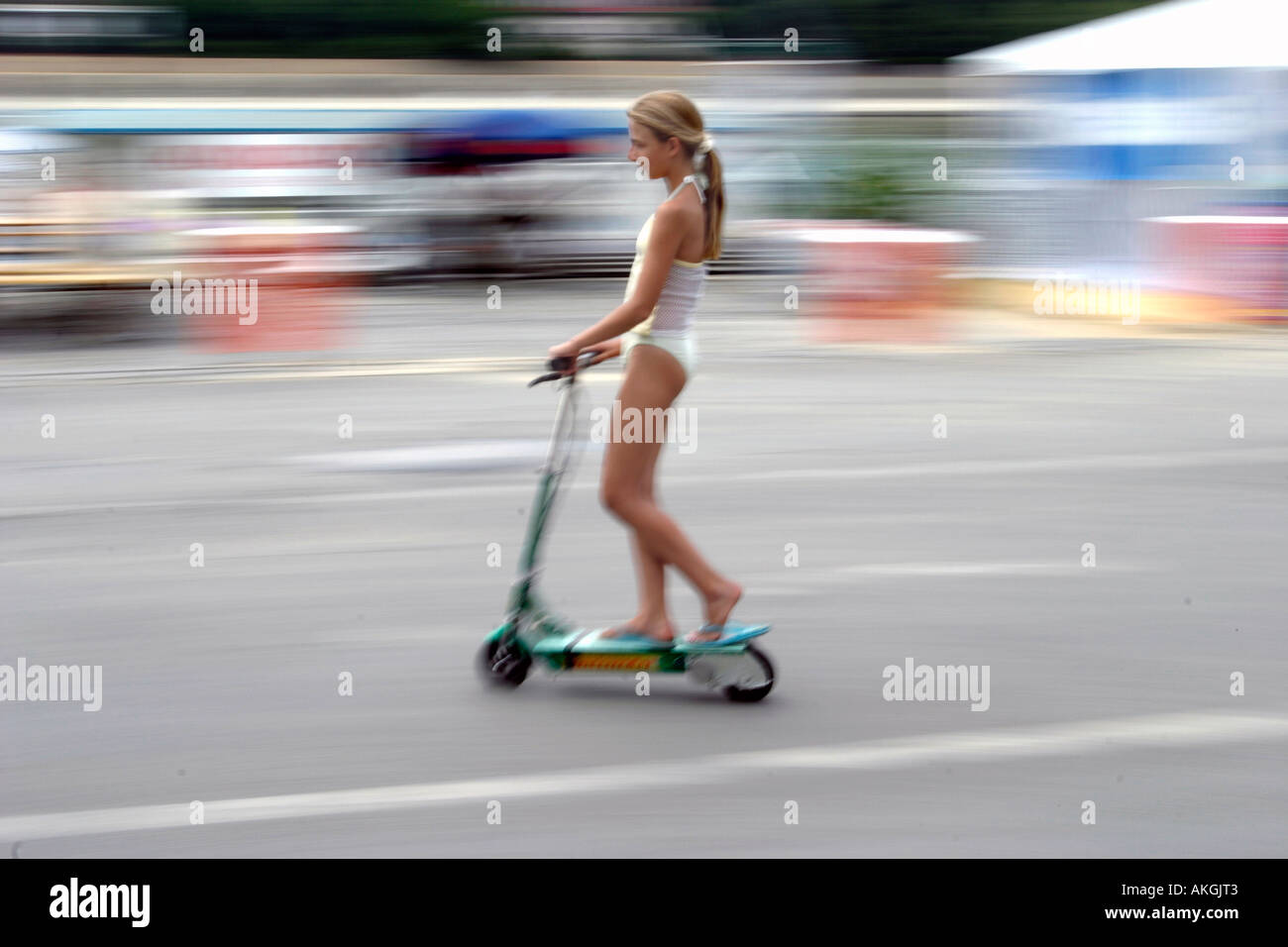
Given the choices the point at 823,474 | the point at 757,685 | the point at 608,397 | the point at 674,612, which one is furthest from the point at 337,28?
the point at 757,685

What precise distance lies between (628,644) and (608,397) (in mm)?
5903

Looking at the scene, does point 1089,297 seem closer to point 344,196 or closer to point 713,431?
point 713,431

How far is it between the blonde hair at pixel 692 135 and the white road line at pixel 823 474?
11.3 ft

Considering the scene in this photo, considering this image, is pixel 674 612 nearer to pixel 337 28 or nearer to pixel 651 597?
pixel 651 597

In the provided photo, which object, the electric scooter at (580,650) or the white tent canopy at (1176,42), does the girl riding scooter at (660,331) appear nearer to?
the electric scooter at (580,650)

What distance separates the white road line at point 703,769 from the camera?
4324mm

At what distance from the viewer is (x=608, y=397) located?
11008 millimetres

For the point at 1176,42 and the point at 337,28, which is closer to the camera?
the point at 1176,42

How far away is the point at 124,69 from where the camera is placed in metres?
27.2

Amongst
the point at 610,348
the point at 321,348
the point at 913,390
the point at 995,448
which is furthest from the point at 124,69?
the point at 610,348

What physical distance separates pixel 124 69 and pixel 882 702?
25.0 m

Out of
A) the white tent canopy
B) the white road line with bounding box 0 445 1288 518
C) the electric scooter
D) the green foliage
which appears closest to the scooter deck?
the electric scooter

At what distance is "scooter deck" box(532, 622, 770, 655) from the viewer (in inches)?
202

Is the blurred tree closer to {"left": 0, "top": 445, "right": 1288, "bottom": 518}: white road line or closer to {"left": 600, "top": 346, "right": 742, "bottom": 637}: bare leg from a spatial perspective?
{"left": 0, "top": 445, "right": 1288, "bottom": 518}: white road line
